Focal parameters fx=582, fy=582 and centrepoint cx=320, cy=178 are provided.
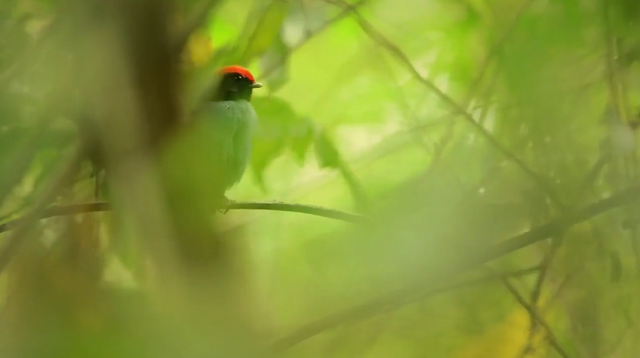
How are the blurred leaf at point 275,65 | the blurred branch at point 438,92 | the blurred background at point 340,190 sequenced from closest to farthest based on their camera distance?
the blurred background at point 340,190 → the blurred branch at point 438,92 → the blurred leaf at point 275,65

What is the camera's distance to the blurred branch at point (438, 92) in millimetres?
567

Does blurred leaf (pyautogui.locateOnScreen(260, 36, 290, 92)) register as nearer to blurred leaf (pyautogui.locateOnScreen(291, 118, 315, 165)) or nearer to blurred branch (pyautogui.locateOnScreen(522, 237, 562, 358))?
blurred leaf (pyautogui.locateOnScreen(291, 118, 315, 165))

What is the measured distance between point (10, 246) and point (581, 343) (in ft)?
1.76

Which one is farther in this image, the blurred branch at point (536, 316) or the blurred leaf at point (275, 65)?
the blurred leaf at point (275, 65)

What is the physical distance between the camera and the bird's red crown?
642 mm

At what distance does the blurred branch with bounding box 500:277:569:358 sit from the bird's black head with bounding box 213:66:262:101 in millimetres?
338

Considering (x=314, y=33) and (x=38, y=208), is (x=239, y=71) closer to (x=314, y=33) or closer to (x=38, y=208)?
(x=314, y=33)

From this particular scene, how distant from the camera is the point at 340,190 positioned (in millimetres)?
597

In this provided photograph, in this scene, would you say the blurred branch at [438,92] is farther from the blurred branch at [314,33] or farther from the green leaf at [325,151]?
the green leaf at [325,151]

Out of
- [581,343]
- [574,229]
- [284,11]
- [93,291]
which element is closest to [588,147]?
[574,229]

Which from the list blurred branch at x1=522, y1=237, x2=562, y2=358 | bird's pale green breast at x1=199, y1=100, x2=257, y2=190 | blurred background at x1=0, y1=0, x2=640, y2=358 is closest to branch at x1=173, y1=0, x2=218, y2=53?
blurred background at x1=0, y1=0, x2=640, y2=358

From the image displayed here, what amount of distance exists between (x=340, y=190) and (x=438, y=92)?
0.14 meters

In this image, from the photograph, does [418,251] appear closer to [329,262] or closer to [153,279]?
[329,262]

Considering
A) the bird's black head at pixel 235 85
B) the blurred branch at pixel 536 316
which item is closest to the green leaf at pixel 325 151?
the bird's black head at pixel 235 85
